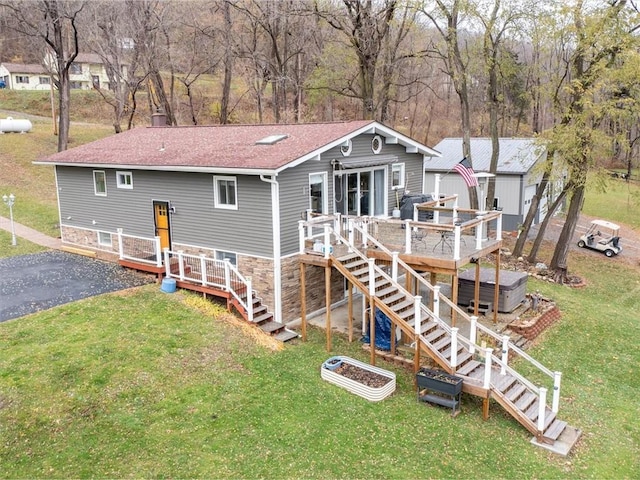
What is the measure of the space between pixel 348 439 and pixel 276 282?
5.90 metres

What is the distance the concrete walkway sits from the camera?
72.5ft

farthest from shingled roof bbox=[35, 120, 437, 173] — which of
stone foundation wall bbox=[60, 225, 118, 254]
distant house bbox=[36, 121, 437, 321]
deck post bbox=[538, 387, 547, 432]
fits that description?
deck post bbox=[538, 387, 547, 432]

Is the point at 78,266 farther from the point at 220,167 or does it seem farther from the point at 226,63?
the point at 226,63

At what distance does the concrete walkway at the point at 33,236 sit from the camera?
2209cm

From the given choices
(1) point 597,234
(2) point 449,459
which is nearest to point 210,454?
(2) point 449,459

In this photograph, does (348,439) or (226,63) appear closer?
(348,439)

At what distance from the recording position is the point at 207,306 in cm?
1548

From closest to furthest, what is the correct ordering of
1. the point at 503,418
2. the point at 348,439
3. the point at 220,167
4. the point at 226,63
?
the point at 348,439 < the point at 503,418 < the point at 220,167 < the point at 226,63

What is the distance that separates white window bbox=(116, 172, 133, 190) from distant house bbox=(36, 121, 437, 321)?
3cm

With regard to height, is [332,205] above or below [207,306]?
above

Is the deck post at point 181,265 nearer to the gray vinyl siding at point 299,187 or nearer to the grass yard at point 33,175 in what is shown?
the gray vinyl siding at point 299,187

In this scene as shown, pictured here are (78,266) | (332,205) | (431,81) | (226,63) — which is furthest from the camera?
(431,81)

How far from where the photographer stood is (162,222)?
18.2 metres

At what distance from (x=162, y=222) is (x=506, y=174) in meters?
19.7
